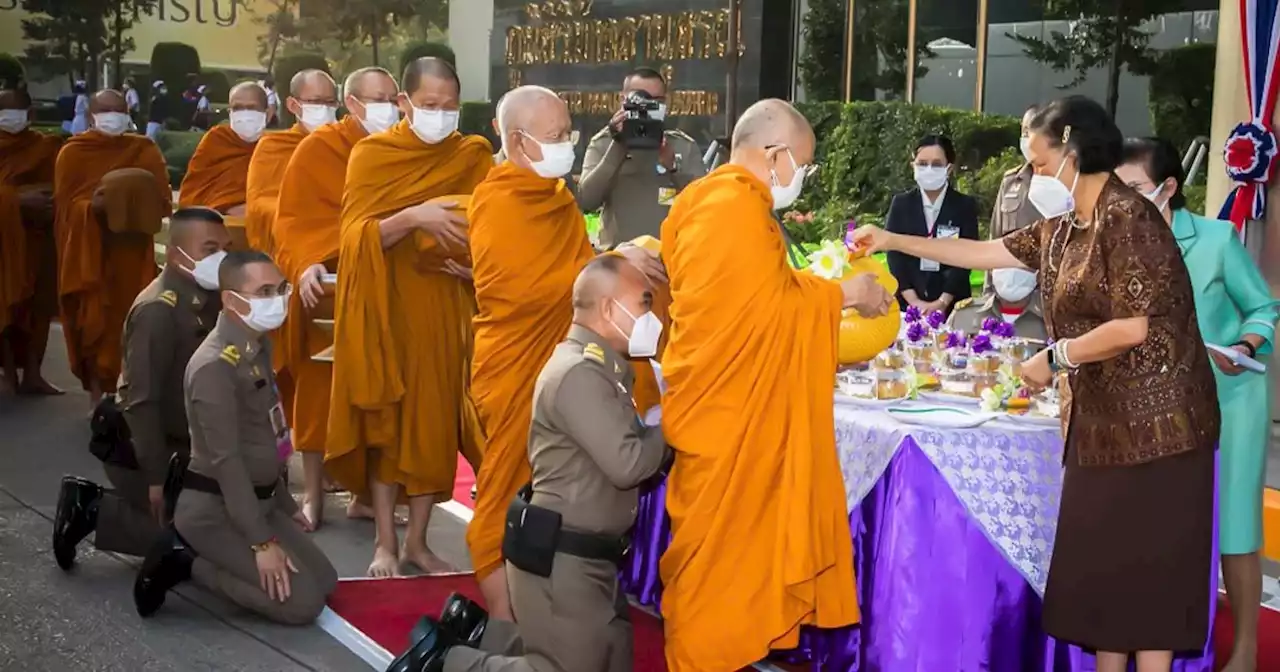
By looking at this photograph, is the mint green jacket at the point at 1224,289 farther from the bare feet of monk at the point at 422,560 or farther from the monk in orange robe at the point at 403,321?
the bare feet of monk at the point at 422,560

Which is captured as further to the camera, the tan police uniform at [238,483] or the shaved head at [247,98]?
the shaved head at [247,98]

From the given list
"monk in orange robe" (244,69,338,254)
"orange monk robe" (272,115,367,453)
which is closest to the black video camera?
"orange monk robe" (272,115,367,453)

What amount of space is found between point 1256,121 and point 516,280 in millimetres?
4284

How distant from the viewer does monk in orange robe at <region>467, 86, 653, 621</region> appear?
14.9 ft

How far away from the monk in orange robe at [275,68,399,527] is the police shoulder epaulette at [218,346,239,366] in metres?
0.75

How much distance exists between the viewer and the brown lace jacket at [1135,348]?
3.45 m

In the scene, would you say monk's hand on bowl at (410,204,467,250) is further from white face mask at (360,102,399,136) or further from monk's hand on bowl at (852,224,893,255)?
monk's hand on bowl at (852,224,893,255)

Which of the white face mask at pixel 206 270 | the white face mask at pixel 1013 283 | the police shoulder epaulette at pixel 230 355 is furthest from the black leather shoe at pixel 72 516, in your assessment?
the white face mask at pixel 1013 283

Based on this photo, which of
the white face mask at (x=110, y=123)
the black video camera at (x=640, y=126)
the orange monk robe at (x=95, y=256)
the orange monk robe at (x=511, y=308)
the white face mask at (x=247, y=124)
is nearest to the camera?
the orange monk robe at (x=511, y=308)

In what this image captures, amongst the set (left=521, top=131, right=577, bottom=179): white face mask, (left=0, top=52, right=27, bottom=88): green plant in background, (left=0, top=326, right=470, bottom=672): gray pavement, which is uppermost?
(left=0, top=52, right=27, bottom=88): green plant in background

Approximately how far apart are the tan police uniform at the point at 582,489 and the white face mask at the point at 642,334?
0.17ft

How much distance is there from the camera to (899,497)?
12.4ft

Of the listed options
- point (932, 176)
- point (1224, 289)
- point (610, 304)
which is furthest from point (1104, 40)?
point (610, 304)

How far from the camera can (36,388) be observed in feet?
29.7
